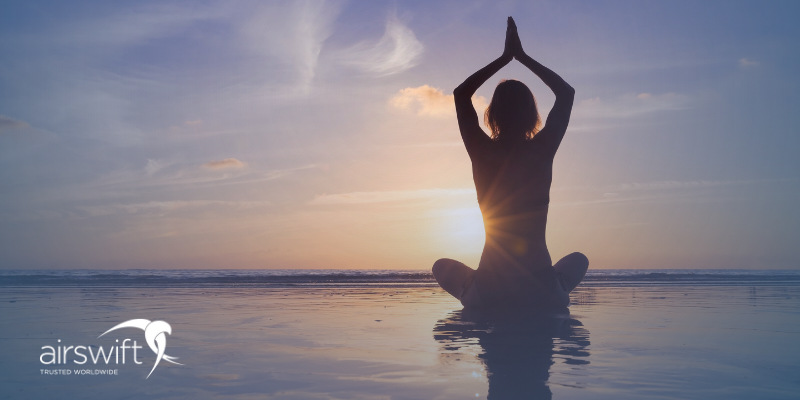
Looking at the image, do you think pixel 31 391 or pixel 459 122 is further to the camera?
pixel 459 122

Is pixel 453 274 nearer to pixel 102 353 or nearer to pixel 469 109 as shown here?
pixel 469 109

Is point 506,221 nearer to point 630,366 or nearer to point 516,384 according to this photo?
point 630,366

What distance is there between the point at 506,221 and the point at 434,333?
91 cm

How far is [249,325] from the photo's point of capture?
3.67 m

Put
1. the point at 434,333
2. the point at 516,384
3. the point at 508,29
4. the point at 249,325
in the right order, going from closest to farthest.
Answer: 1. the point at 516,384
2. the point at 434,333
3. the point at 508,29
4. the point at 249,325

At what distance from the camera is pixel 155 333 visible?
3152 millimetres

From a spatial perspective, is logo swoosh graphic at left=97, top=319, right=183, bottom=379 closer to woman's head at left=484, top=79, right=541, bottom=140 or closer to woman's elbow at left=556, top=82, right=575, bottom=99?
woman's head at left=484, top=79, right=541, bottom=140

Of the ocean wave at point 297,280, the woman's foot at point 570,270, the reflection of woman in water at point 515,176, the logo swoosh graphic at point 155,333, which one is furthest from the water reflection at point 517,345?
the ocean wave at point 297,280

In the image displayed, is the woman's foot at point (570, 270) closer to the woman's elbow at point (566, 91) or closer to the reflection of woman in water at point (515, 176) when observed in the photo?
the reflection of woman in water at point (515, 176)

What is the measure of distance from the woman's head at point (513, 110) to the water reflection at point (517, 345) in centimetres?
133

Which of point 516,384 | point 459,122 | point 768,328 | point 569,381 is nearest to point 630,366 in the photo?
point 569,381

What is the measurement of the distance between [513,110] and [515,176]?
1.58 ft

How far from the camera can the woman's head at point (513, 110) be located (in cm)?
323

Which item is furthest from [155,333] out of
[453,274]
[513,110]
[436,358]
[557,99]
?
[557,99]
